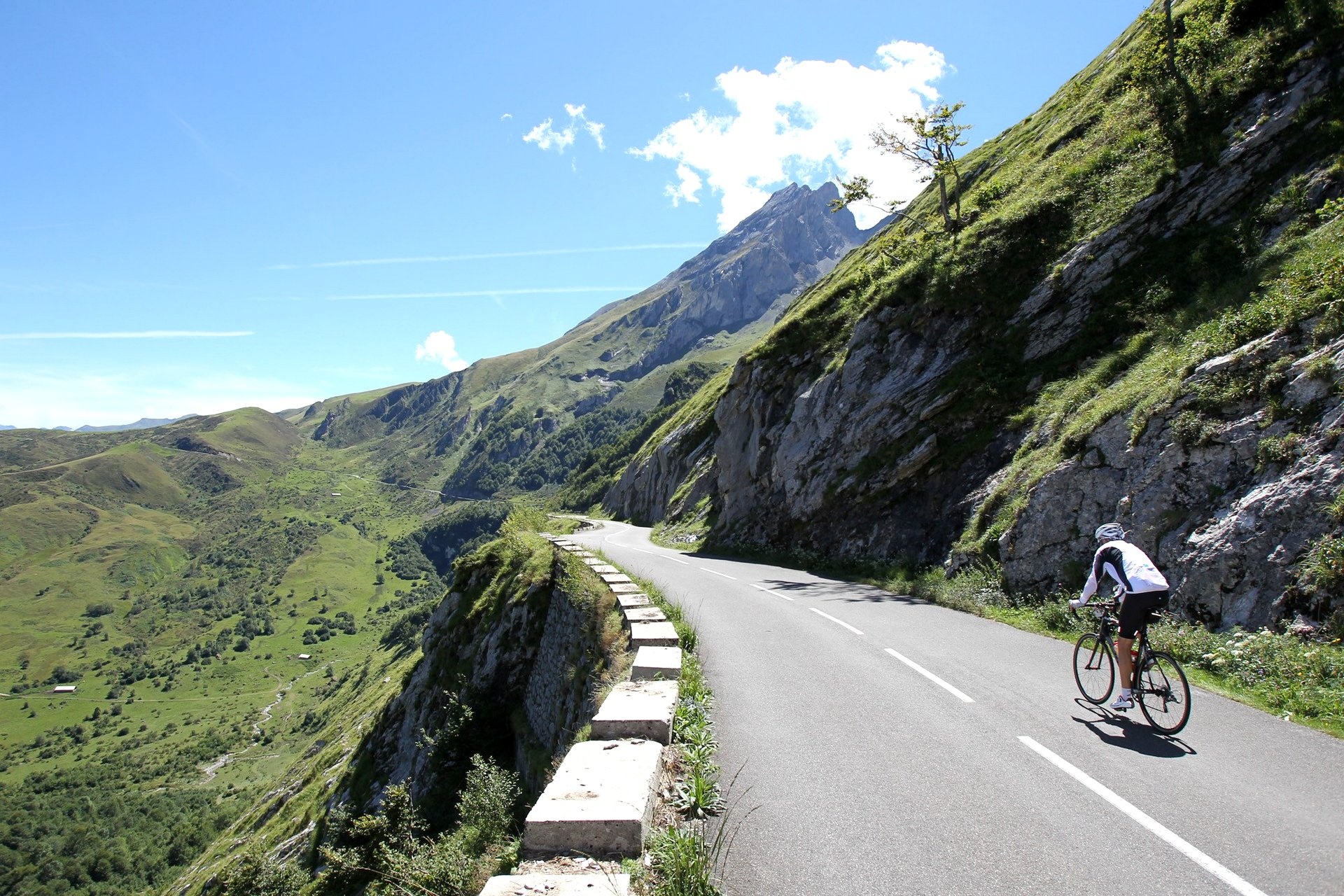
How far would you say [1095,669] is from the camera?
8055mm

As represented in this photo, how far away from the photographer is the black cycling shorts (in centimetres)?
718

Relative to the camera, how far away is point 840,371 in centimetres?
2772

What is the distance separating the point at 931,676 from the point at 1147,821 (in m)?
4.15

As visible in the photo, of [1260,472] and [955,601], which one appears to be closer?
[1260,472]

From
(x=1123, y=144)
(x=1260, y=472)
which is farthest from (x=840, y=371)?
(x=1260, y=472)

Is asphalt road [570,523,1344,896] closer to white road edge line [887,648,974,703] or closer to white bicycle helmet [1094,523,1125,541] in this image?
white road edge line [887,648,974,703]

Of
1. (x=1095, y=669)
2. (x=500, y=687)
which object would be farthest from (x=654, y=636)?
(x=500, y=687)

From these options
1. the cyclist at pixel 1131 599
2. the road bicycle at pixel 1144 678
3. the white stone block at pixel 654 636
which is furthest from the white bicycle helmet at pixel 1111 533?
the white stone block at pixel 654 636

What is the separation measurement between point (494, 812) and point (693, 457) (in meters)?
48.7

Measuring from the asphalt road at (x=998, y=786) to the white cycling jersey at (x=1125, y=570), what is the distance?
4.84 feet

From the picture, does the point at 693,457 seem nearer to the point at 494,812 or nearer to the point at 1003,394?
the point at 1003,394

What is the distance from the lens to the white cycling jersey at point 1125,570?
7.24m

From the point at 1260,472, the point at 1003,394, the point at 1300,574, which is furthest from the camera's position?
the point at 1003,394

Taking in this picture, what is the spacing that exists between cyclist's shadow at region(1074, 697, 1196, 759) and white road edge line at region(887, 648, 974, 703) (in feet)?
4.04
